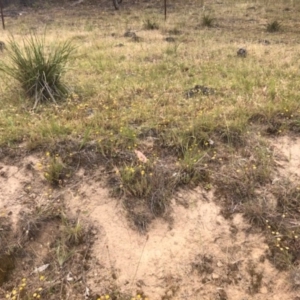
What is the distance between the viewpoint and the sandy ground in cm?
259

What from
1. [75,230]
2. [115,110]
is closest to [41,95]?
[115,110]

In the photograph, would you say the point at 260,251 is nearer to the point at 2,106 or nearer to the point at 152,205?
the point at 152,205

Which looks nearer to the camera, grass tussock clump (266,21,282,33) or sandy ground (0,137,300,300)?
sandy ground (0,137,300,300)

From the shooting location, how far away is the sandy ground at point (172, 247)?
2.59m

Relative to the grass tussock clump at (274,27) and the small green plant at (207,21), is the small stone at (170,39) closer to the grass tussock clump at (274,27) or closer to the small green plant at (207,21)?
the small green plant at (207,21)

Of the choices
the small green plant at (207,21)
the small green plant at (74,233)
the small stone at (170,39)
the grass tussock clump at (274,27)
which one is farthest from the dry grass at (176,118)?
the small green plant at (207,21)

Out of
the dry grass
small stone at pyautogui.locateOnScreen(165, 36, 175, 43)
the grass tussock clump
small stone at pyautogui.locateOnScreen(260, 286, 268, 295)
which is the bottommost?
the grass tussock clump

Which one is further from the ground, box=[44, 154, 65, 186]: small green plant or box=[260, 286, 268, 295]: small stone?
box=[44, 154, 65, 186]: small green plant

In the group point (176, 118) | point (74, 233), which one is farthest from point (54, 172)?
point (176, 118)

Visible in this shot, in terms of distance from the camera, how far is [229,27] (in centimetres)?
982

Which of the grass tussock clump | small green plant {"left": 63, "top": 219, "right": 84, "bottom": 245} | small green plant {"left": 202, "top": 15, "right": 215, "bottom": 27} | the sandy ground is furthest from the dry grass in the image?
small green plant {"left": 202, "top": 15, "right": 215, "bottom": 27}

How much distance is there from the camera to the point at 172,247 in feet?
9.26

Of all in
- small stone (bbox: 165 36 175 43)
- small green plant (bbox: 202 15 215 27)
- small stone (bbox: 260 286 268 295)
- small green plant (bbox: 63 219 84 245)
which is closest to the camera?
small stone (bbox: 260 286 268 295)

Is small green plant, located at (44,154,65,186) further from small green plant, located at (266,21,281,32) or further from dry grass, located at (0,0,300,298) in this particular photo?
small green plant, located at (266,21,281,32)
